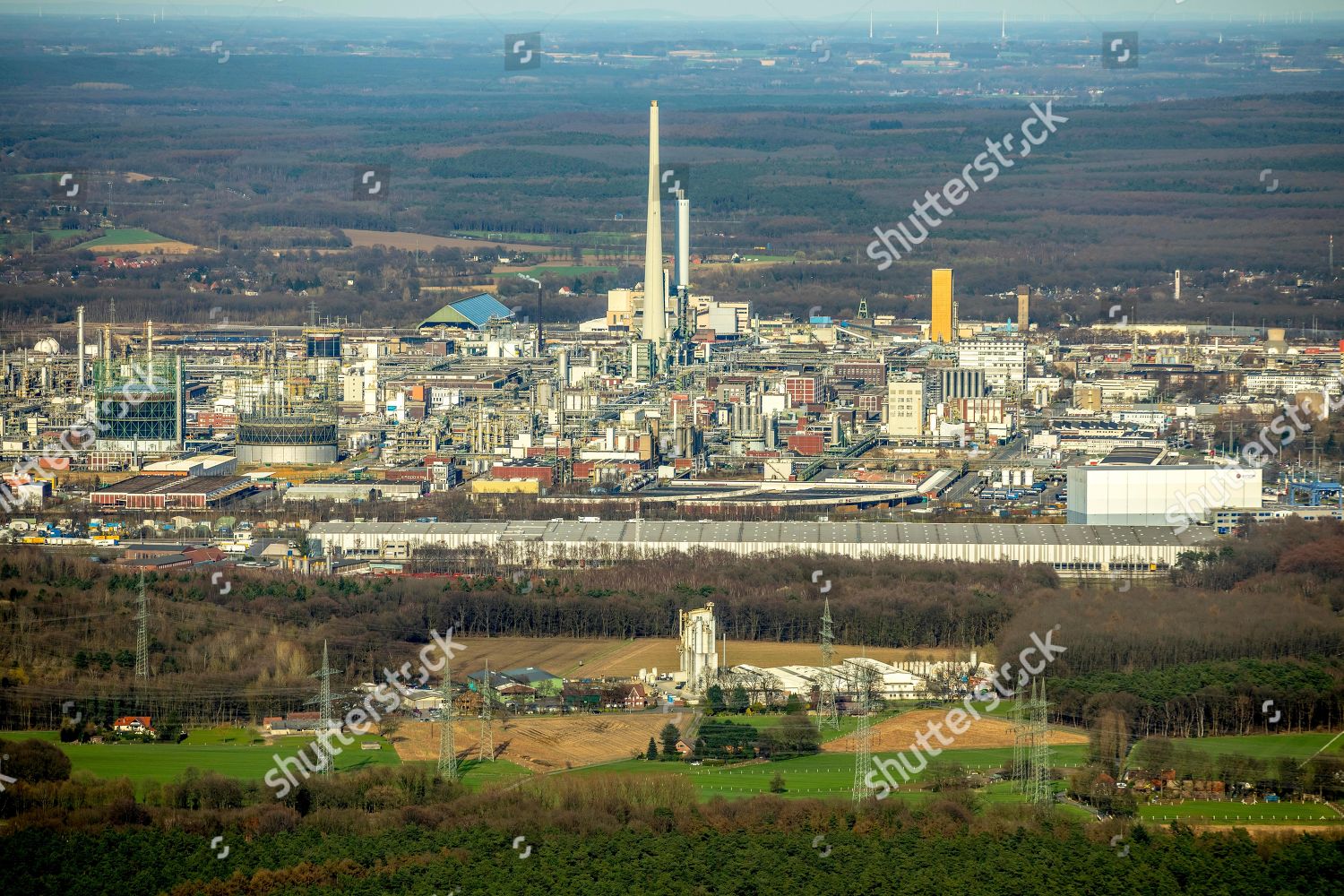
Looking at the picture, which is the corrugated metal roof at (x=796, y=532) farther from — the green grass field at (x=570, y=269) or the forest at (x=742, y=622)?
Result: the green grass field at (x=570, y=269)

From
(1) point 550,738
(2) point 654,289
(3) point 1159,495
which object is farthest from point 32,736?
(2) point 654,289

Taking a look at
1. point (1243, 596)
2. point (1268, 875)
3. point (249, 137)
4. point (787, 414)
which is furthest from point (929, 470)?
point (249, 137)

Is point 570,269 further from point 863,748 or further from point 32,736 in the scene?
point 863,748

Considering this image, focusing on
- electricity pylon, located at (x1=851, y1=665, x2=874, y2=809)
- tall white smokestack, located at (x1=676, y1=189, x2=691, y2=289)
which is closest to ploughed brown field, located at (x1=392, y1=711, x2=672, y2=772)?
electricity pylon, located at (x1=851, y1=665, x2=874, y2=809)

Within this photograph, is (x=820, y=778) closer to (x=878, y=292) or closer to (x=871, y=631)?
(x=871, y=631)

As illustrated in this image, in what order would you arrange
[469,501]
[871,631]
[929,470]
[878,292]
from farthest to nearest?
[878,292] < [929,470] < [469,501] < [871,631]
